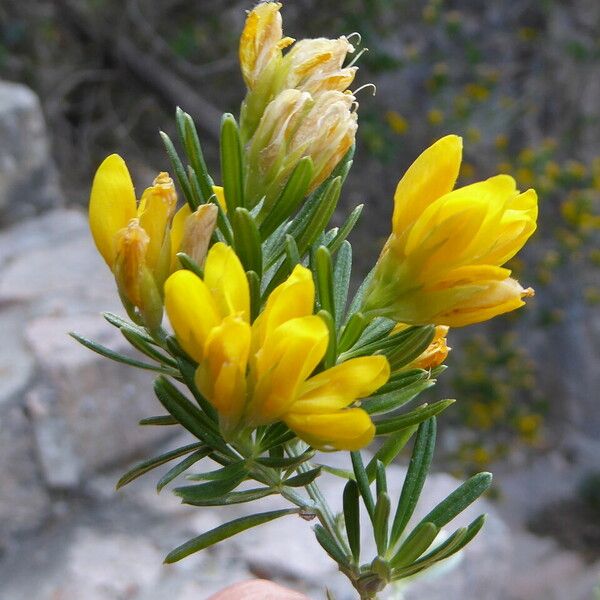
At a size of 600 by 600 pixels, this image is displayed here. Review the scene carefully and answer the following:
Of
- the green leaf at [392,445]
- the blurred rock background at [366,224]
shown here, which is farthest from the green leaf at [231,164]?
the blurred rock background at [366,224]

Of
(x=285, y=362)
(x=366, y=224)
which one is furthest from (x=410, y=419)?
(x=366, y=224)

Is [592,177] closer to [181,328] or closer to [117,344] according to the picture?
[117,344]

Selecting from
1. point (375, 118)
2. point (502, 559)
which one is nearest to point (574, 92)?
point (375, 118)

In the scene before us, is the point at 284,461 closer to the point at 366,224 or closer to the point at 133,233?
the point at 133,233

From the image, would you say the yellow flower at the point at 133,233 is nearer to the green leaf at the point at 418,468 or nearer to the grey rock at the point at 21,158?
the green leaf at the point at 418,468

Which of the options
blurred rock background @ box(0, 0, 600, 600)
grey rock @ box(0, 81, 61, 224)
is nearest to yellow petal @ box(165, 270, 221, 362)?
blurred rock background @ box(0, 0, 600, 600)
